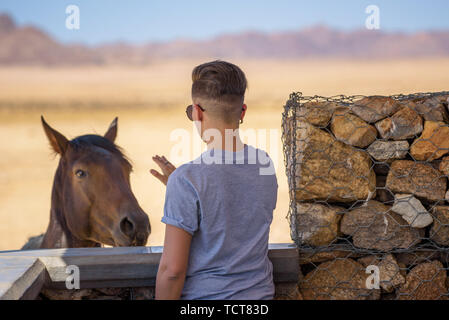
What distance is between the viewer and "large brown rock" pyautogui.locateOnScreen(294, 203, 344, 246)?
85.1 inches

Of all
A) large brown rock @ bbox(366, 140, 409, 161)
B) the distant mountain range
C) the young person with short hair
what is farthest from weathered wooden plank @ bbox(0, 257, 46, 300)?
the distant mountain range

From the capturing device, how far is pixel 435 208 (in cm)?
214

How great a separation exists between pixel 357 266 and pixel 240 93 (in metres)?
1.04

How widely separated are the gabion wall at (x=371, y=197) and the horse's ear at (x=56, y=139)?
2106 millimetres

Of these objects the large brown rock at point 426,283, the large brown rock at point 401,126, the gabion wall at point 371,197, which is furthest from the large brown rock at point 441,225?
the large brown rock at point 401,126

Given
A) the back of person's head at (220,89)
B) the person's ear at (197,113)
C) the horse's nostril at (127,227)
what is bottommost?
the horse's nostril at (127,227)

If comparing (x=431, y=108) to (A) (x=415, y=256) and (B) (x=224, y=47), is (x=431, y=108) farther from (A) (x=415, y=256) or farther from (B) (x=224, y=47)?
(B) (x=224, y=47)

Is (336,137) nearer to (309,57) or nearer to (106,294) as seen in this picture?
(106,294)

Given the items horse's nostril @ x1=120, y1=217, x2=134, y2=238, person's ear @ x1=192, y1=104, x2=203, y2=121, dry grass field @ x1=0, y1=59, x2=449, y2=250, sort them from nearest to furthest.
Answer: person's ear @ x1=192, y1=104, x2=203, y2=121
horse's nostril @ x1=120, y1=217, x2=134, y2=238
dry grass field @ x1=0, y1=59, x2=449, y2=250

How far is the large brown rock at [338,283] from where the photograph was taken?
2.16 m

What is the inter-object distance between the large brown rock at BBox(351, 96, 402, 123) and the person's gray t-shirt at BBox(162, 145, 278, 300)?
68 centimetres

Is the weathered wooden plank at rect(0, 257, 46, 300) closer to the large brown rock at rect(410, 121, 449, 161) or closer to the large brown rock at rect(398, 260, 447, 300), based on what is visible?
the large brown rock at rect(398, 260, 447, 300)

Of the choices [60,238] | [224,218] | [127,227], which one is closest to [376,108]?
[224,218]

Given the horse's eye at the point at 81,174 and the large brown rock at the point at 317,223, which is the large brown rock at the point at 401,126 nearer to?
the large brown rock at the point at 317,223
